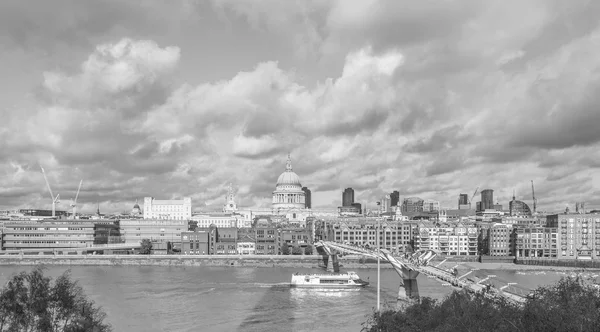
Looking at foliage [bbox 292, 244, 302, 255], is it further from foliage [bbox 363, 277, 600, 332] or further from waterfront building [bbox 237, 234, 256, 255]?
foliage [bbox 363, 277, 600, 332]

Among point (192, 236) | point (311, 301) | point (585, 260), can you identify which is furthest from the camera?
point (192, 236)

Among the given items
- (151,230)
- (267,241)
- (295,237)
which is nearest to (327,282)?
(267,241)

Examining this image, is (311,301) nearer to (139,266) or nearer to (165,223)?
(139,266)

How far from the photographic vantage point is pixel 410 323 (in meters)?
24.3

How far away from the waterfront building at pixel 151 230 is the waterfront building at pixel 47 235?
513 inches

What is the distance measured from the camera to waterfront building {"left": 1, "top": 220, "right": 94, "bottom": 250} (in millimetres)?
107125

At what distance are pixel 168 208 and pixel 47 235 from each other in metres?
67.8

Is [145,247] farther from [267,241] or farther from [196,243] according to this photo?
[267,241]

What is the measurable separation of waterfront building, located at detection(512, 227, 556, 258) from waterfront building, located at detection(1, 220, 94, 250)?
65.7m

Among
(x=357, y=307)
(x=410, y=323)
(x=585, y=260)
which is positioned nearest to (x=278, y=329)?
(x=357, y=307)

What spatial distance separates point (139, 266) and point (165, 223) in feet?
101

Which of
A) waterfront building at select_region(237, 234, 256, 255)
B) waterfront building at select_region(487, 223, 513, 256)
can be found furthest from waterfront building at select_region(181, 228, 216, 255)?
waterfront building at select_region(487, 223, 513, 256)

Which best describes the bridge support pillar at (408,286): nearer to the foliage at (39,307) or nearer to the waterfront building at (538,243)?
the foliage at (39,307)

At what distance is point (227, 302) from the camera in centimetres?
5031
